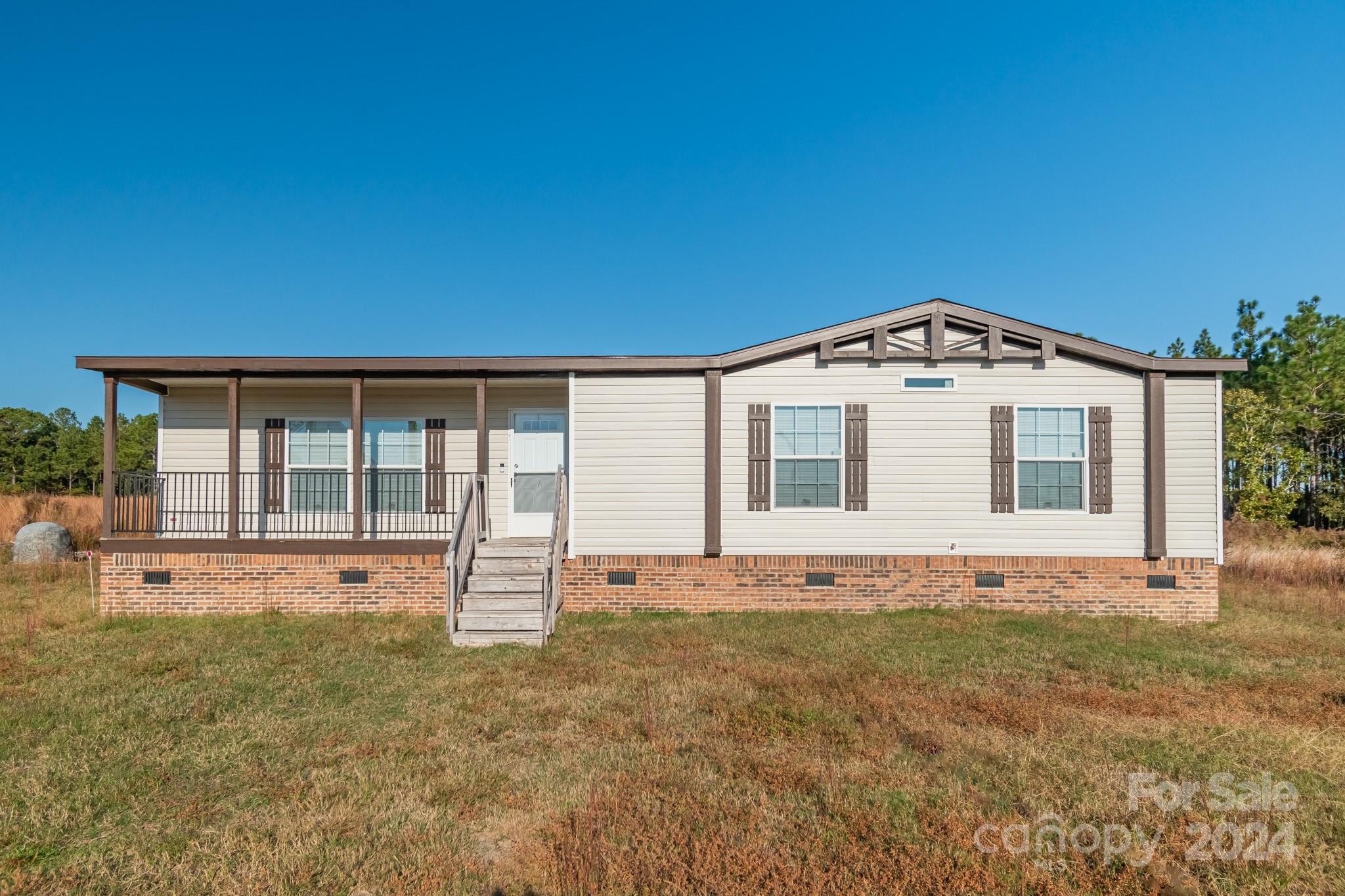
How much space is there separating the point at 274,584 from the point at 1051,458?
422 inches

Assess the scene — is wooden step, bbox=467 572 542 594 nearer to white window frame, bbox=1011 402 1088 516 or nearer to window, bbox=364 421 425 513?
window, bbox=364 421 425 513

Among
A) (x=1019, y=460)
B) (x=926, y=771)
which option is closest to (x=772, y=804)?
(x=926, y=771)

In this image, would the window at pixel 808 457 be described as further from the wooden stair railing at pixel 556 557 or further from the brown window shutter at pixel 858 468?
the wooden stair railing at pixel 556 557

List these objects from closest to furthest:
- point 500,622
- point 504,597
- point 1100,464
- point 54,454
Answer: point 500,622
point 504,597
point 1100,464
point 54,454

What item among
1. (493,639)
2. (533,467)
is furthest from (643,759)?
(533,467)

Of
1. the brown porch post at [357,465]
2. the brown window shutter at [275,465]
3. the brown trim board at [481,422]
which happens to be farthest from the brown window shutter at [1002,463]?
the brown window shutter at [275,465]

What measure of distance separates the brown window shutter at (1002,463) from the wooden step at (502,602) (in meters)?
6.15

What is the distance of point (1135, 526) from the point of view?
27.6 ft

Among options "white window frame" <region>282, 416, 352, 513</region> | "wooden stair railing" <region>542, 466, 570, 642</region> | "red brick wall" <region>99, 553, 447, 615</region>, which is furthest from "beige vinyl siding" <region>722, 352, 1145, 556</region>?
"white window frame" <region>282, 416, 352, 513</region>

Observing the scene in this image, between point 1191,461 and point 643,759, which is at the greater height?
point 1191,461

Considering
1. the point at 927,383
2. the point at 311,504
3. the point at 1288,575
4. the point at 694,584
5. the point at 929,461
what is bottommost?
the point at 1288,575

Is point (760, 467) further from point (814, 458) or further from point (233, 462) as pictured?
point (233, 462)

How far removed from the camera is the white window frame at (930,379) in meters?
8.66

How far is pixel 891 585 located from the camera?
8.59 m
